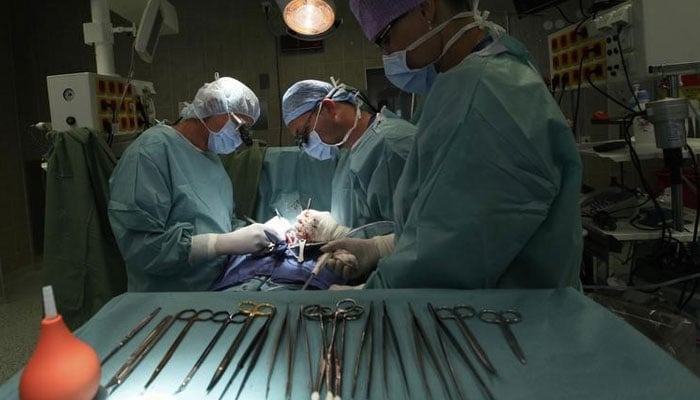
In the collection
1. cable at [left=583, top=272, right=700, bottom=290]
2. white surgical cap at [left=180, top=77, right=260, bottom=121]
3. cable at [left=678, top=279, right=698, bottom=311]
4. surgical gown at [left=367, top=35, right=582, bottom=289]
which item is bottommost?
cable at [left=678, top=279, right=698, bottom=311]

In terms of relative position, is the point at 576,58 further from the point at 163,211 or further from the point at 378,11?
the point at 163,211

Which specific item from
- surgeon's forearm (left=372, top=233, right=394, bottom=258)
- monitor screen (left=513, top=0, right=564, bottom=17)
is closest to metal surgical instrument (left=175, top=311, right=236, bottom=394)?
surgeon's forearm (left=372, top=233, right=394, bottom=258)

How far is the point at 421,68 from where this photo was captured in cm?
120

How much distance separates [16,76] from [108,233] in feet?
9.54

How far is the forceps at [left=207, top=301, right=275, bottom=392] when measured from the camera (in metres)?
0.69

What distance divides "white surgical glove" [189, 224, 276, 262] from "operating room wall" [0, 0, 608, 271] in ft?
7.89

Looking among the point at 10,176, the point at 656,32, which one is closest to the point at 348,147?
the point at 656,32

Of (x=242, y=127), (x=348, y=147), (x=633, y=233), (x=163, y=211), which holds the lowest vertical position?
(x=633, y=233)

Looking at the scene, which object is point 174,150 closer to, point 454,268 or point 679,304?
point 454,268

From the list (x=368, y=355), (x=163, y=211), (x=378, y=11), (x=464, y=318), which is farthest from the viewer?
(x=163, y=211)

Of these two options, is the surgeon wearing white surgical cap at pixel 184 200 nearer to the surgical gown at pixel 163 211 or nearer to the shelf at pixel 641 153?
the surgical gown at pixel 163 211

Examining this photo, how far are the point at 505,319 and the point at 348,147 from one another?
4.99 ft

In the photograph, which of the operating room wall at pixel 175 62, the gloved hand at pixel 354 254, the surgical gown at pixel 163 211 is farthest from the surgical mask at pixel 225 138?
the operating room wall at pixel 175 62

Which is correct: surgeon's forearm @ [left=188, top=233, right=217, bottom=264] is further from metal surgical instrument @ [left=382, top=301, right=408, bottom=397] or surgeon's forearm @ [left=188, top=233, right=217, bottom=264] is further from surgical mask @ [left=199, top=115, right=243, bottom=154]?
metal surgical instrument @ [left=382, top=301, right=408, bottom=397]
